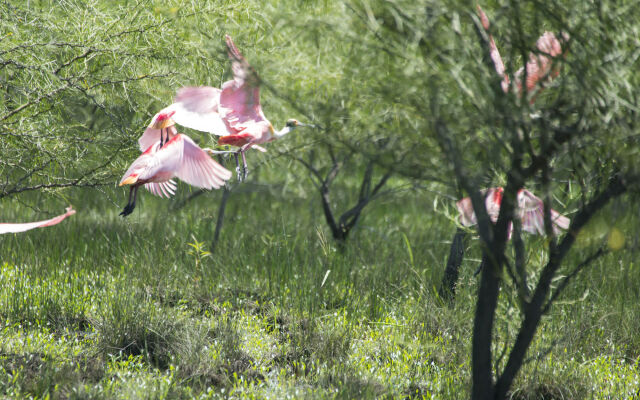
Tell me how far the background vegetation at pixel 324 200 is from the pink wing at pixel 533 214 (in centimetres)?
8

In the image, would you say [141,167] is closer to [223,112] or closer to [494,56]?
[223,112]

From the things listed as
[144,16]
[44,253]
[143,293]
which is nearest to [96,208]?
[44,253]

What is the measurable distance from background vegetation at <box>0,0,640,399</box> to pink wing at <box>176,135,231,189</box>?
1.25 feet

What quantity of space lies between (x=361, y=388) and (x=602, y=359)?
1289mm

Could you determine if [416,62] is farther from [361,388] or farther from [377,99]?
[361,388]

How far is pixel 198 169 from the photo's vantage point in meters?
2.14

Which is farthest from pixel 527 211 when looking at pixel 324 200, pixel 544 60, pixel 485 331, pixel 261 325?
pixel 324 200

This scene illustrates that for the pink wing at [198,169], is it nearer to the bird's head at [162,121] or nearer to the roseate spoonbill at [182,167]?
the roseate spoonbill at [182,167]

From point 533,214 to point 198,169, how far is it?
1.29m

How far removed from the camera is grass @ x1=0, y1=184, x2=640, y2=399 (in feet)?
8.28

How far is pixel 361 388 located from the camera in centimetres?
249

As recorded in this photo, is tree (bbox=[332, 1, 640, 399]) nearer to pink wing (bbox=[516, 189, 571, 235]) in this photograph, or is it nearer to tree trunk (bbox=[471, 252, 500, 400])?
tree trunk (bbox=[471, 252, 500, 400])

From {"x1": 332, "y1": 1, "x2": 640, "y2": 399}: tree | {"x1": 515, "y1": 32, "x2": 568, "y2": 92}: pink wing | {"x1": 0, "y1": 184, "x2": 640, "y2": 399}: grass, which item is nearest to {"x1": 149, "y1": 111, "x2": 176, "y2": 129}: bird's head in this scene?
{"x1": 332, "y1": 1, "x2": 640, "y2": 399}: tree

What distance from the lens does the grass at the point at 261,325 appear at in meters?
2.52
